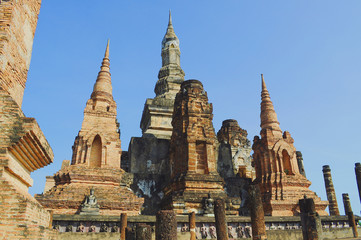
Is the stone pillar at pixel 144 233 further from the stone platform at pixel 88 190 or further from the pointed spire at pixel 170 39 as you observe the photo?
the pointed spire at pixel 170 39

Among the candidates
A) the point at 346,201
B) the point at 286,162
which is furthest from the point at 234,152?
the point at 346,201

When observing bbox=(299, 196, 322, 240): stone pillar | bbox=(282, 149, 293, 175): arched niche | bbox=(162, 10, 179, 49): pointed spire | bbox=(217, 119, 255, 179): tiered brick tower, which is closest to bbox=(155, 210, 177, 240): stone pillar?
bbox=(299, 196, 322, 240): stone pillar

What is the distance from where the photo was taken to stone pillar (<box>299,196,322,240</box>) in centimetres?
866

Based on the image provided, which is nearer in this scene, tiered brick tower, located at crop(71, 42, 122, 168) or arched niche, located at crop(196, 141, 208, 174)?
arched niche, located at crop(196, 141, 208, 174)

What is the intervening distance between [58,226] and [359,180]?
1510 centimetres

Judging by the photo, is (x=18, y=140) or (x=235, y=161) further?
(x=235, y=161)

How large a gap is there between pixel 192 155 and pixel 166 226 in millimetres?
8150

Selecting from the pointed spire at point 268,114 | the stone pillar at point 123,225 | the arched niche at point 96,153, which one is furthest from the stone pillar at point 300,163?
the stone pillar at point 123,225

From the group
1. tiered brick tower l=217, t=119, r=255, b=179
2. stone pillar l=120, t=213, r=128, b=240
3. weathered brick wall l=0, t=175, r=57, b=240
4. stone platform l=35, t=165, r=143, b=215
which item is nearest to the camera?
weathered brick wall l=0, t=175, r=57, b=240

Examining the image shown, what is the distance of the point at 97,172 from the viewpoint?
14125 mm

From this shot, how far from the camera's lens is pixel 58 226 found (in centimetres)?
968

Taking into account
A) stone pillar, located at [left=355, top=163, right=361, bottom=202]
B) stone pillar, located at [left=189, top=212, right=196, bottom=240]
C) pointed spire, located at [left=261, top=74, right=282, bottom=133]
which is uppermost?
pointed spire, located at [left=261, top=74, right=282, bottom=133]

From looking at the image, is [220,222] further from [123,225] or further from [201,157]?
[201,157]

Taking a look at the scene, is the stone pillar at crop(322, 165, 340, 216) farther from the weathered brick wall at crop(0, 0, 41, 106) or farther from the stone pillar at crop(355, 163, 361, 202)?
the weathered brick wall at crop(0, 0, 41, 106)
